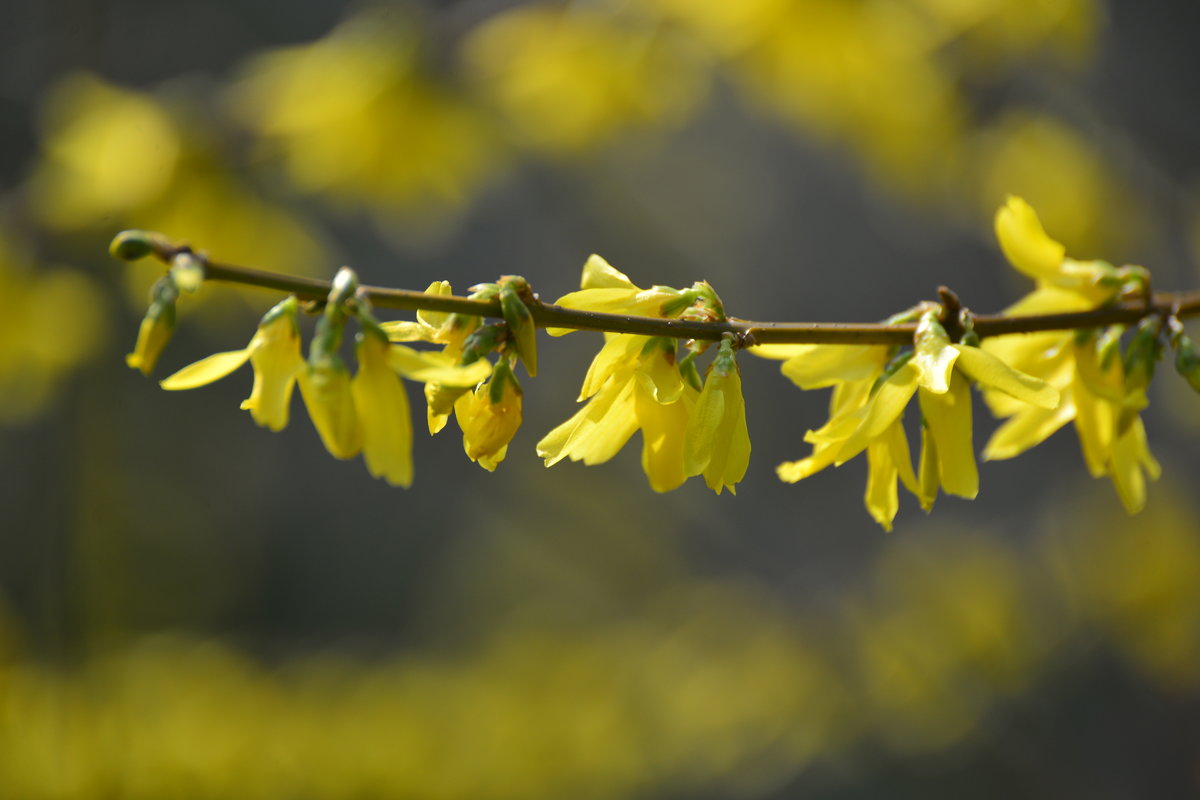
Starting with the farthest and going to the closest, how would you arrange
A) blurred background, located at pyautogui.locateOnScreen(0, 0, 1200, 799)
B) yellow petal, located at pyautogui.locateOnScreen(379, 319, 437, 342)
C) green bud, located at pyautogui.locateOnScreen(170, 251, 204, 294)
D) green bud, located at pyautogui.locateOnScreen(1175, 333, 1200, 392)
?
blurred background, located at pyautogui.locateOnScreen(0, 0, 1200, 799) → green bud, located at pyautogui.locateOnScreen(1175, 333, 1200, 392) → yellow petal, located at pyautogui.locateOnScreen(379, 319, 437, 342) → green bud, located at pyautogui.locateOnScreen(170, 251, 204, 294)

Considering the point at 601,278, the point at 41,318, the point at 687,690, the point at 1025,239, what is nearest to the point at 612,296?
the point at 601,278

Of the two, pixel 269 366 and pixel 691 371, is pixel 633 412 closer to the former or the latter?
pixel 691 371

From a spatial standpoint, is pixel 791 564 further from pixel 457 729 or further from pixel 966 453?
pixel 966 453

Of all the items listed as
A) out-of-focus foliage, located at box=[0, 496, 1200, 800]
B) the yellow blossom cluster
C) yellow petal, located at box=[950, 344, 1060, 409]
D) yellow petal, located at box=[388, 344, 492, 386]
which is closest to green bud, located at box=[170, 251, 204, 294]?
yellow petal, located at box=[388, 344, 492, 386]

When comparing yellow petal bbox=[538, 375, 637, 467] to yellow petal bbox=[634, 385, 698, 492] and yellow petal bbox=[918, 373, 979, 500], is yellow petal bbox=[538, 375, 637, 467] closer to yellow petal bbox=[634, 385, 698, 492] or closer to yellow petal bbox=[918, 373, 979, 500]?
yellow petal bbox=[634, 385, 698, 492]

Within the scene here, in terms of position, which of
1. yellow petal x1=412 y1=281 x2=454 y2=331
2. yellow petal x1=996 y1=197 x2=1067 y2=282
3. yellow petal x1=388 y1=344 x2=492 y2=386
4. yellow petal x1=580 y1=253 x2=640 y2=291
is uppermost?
yellow petal x1=996 y1=197 x2=1067 y2=282
